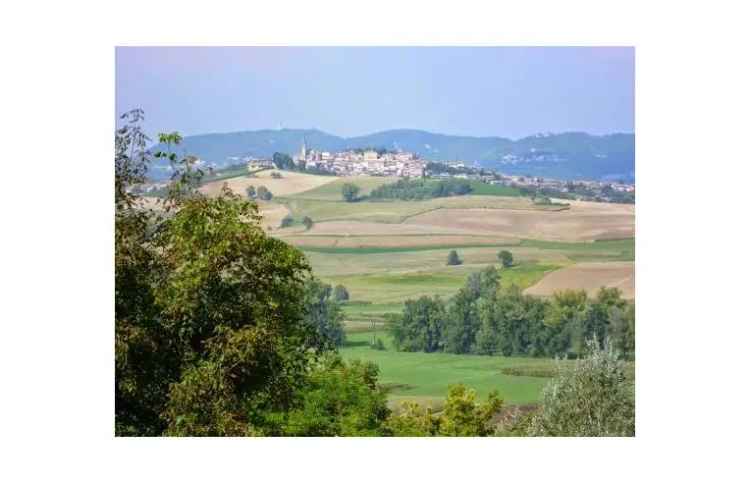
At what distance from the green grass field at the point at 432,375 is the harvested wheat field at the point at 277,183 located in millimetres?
1503

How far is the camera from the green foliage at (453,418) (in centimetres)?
1202

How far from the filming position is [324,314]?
40.1 ft

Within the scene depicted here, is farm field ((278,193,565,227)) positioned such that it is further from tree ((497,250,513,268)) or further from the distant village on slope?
tree ((497,250,513,268))

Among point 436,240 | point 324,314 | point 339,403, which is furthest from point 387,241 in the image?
point 339,403

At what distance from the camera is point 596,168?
1238cm

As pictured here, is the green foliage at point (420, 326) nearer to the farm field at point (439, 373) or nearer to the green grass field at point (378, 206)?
the farm field at point (439, 373)

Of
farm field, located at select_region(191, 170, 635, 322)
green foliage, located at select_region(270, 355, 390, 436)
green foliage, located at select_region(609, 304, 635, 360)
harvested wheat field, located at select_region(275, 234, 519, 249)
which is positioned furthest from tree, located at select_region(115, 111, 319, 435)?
green foliage, located at select_region(609, 304, 635, 360)

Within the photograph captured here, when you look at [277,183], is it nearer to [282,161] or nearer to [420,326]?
[282,161]

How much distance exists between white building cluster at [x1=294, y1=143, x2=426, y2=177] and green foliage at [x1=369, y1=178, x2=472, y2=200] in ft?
0.36

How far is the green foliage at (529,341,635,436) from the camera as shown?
1212 cm
